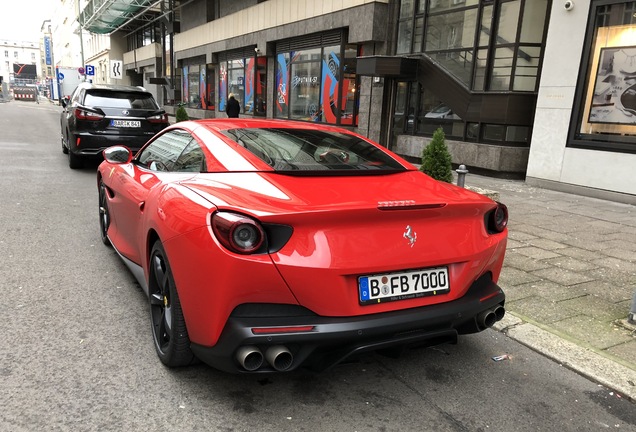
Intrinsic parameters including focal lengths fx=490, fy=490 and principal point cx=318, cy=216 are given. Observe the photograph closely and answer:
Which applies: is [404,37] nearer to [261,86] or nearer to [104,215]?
[261,86]

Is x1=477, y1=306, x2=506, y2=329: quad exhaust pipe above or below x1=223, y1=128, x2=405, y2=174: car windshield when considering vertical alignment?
below

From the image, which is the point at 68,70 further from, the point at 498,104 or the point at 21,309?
the point at 21,309

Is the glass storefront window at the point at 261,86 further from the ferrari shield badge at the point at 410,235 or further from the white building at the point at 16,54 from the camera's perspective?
the white building at the point at 16,54

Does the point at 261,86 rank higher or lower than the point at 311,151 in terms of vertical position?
higher

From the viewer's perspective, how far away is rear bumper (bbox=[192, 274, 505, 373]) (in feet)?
Result: 7.24

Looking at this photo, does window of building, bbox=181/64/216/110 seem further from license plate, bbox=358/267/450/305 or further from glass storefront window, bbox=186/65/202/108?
license plate, bbox=358/267/450/305

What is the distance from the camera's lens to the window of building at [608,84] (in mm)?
8555

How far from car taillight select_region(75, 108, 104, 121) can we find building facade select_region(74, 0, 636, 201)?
6727mm

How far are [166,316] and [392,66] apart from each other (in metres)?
10.9

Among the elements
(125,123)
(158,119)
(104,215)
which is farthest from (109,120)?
(104,215)

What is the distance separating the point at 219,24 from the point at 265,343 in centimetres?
2466

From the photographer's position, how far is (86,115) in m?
9.41

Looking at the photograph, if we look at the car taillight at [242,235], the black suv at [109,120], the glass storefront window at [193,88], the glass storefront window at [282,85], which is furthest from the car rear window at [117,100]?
the glass storefront window at [193,88]

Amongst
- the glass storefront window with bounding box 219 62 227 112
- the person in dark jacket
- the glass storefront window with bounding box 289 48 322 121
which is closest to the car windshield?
the glass storefront window with bounding box 289 48 322 121
